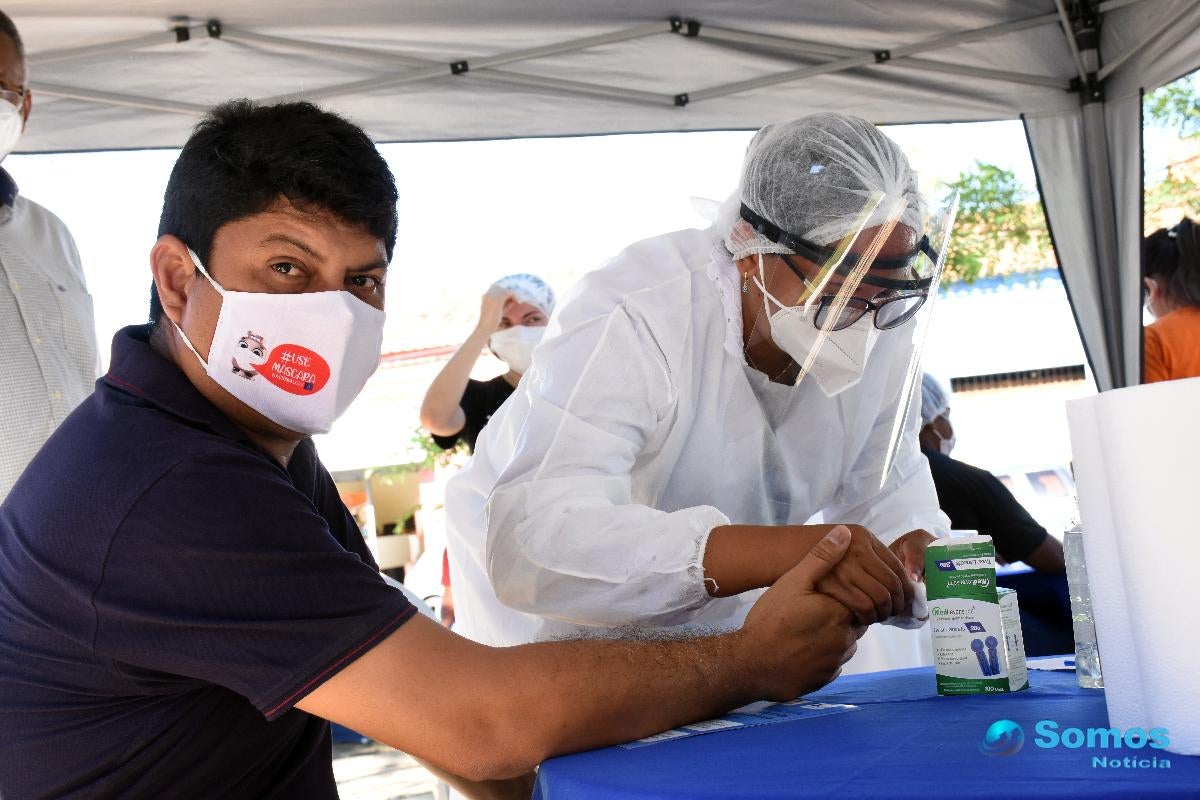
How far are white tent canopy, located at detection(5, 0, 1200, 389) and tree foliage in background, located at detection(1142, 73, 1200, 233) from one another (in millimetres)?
237

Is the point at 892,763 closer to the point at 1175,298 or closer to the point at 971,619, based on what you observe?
the point at 971,619

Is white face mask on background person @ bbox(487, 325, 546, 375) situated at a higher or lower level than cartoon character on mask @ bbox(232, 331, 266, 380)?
higher

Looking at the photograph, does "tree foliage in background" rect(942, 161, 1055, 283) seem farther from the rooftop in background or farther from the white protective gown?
the white protective gown

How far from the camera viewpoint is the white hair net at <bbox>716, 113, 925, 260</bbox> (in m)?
1.64

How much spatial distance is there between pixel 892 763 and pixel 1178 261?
3.65 meters

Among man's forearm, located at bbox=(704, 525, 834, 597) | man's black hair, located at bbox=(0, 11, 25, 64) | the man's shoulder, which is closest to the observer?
man's forearm, located at bbox=(704, 525, 834, 597)

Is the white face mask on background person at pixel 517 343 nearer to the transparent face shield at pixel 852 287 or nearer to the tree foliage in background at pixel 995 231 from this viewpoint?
the transparent face shield at pixel 852 287

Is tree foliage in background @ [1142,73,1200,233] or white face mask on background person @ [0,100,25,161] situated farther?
tree foliage in background @ [1142,73,1200,233]

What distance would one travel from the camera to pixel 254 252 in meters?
1.33

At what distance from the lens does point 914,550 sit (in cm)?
166

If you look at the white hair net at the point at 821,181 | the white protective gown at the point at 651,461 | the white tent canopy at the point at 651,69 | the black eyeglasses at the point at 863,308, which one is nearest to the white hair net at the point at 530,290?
the white tent canopy at the point at 651,69

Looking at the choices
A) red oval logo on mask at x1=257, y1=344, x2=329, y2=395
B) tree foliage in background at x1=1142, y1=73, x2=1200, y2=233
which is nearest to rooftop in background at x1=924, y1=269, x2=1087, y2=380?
tree foliage in background at x1=1142, y1=73, x2=1200, y2=233

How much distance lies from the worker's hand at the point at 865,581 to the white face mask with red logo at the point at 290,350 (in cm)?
63

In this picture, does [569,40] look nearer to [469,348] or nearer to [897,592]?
[469,348]
